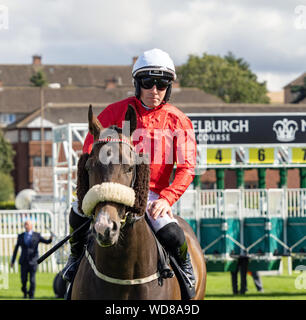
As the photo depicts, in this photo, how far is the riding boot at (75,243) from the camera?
5285 mm

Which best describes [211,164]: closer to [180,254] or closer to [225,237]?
[225,237]

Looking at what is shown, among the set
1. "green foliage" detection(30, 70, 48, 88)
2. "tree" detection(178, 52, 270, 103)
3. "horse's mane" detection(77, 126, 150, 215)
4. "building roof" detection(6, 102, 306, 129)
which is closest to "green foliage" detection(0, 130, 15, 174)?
"building roof" detection(6, 102, 306, 129)

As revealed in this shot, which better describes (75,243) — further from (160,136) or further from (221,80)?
(221,80)

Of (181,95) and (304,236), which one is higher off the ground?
(181,95)

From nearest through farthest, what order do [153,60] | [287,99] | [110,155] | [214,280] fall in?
[110,155], [153,60], [214,280], [287,99]

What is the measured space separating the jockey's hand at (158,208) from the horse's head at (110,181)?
0.96 feet

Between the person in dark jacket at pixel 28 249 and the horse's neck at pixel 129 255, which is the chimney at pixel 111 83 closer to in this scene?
the person in dark jacket at pixel 28 249

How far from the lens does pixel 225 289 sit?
1877 centimetres

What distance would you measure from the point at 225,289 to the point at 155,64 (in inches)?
555

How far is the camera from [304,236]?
18.4 metres

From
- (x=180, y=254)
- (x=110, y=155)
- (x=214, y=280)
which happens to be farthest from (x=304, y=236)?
(x=110, y=155)

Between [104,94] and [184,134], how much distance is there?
83400mm

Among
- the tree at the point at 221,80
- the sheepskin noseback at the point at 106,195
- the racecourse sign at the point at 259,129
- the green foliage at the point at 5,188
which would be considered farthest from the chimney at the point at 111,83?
the sheepskin noseback at the point at 106,195

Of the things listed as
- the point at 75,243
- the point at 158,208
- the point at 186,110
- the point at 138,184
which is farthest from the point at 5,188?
the point at 138,184
